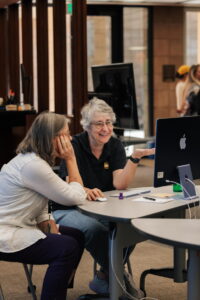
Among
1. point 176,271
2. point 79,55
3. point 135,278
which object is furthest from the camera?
point 79,55

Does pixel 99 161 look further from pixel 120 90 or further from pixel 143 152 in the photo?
pixel 120 90

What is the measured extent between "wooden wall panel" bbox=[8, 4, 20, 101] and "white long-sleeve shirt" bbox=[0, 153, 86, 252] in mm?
6159

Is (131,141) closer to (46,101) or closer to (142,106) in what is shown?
(46,101)

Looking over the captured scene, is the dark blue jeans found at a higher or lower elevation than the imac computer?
lower

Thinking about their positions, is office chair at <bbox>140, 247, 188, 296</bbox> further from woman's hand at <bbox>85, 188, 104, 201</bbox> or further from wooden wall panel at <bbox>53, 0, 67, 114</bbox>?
wooden wall panel at <bbox>53, 0, 67, 114</bbox>

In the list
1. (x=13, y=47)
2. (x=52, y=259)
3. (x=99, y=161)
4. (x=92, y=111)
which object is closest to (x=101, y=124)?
(x=92, y=111)

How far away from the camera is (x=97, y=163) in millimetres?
3990

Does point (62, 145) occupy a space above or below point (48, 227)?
above

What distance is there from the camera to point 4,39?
381 inches

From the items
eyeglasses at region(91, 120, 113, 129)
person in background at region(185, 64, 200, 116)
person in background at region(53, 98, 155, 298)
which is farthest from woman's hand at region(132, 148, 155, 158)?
person in background at region(185, 64, 200, 116)

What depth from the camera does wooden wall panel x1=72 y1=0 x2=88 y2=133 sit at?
21.0 feet

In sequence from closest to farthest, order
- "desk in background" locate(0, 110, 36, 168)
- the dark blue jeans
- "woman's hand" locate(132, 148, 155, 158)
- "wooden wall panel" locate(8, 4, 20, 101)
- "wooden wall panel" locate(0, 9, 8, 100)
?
the dark blue jeans, "woman's hand" locate(132, 148, 155, 158), "desk in background" locate(0, 110, 36, 168), "wooden wall panel" locate(8, 4, 20, 101), "wooden wall panel" locate(0, 9, 8, 100)

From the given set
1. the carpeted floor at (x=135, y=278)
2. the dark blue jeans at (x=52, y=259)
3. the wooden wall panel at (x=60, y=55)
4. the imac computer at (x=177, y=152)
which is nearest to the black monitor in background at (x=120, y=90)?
the carpeted floor at (x=135, y=278)

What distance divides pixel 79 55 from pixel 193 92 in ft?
9.26
